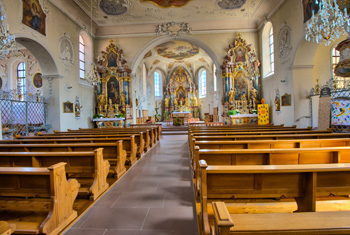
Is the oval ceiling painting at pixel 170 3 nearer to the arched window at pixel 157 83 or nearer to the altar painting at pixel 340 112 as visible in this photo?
the altar painting at pixel 340 112

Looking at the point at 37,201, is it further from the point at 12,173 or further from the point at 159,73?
the point at 159,73

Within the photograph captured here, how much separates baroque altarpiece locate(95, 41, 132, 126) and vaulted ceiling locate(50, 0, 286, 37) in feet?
5.88

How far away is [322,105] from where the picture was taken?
26.8ft

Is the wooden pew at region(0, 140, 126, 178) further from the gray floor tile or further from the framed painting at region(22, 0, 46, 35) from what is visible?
the framed painting at region(22, 0, 46, 35)

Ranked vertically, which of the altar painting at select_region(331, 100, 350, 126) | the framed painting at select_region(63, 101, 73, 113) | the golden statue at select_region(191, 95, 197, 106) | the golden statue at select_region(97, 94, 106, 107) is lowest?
the altar painting at select_region(331, 100, 350, 126)

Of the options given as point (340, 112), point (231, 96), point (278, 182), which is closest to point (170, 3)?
point (231, 96)

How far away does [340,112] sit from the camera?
7.21 metres

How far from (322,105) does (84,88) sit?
13.2 meters

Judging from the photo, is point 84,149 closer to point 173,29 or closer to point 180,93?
point 173,29

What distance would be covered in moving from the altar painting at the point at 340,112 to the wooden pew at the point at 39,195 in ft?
27.5

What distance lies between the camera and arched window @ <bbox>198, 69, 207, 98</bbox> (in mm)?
24828

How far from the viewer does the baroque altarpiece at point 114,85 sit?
49.3ft

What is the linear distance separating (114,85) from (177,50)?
317 inches

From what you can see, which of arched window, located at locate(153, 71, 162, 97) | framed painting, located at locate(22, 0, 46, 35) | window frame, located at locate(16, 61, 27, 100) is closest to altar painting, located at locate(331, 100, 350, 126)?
framed painting, located at locate(22, 0, 46, 35)
